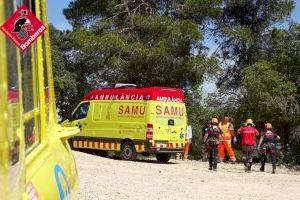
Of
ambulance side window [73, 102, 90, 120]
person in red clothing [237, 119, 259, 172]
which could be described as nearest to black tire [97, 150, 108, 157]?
ambulance side window [73, 102, 90, 120]

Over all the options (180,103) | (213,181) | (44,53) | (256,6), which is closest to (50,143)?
(44,53)

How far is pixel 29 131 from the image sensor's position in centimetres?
193

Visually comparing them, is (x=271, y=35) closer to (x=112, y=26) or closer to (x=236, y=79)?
(x=236, y=79)

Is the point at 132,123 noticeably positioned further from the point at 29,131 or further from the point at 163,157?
the point at 29,131

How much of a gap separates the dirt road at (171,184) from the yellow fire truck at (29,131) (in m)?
7.34

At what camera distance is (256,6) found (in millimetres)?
31109

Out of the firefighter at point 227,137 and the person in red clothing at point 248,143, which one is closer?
the person in red clothing at point 248,143

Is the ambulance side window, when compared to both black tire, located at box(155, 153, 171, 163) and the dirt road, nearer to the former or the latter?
black tire, located at box(155, 153, 171, 163)

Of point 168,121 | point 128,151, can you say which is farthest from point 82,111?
point 168,121

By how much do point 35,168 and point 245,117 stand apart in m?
25.1

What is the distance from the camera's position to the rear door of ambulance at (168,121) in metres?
19.4

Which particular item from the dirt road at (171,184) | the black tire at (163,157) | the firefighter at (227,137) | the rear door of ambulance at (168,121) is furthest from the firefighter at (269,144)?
the black tire at (163,157)

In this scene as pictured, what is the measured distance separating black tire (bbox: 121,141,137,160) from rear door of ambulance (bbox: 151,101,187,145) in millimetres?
1041

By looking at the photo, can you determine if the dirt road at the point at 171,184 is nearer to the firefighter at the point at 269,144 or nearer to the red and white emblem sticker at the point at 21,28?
the firefighter at the point at 269,144
